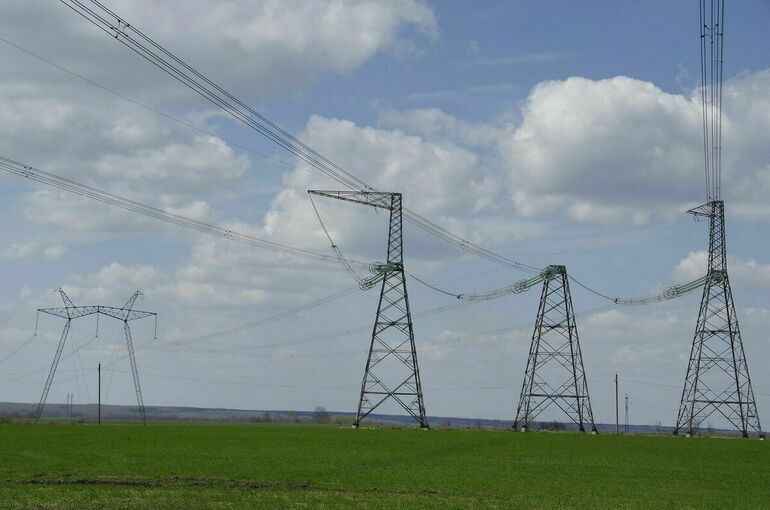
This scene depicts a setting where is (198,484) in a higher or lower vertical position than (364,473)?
lower

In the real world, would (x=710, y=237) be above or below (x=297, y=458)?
above

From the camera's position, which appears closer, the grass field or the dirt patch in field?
the grass field

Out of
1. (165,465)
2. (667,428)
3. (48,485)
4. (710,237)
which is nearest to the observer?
(48,485)

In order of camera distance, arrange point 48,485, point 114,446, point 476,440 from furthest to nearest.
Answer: point 476,440 < point 114,446 < point 48,485

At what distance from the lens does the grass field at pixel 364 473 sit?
34.4 meters

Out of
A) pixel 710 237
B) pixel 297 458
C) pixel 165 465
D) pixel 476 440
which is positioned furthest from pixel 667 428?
pixel 165 465

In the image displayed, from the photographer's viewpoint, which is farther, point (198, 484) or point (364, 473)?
point (364, 473)

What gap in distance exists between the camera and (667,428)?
372 feet

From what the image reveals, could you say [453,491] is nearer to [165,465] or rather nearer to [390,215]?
[165,465]

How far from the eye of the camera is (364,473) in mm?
45000

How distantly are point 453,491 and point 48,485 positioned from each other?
1546cm

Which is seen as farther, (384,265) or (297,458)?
(384,265)

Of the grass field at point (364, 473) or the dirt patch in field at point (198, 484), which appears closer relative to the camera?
the grass field at point (364, 473)

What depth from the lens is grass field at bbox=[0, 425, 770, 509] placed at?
34438 millimetres
